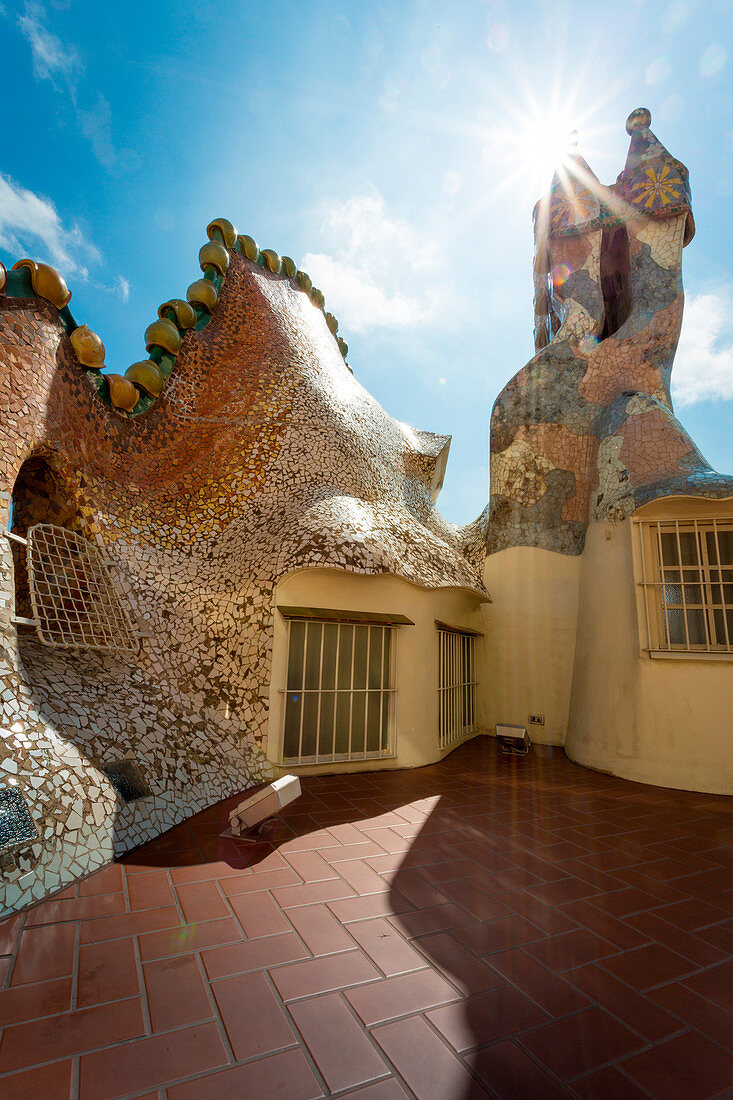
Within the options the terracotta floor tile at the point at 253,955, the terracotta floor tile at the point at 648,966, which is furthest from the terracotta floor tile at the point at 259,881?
the terracotta floor tile at the point at 648,966

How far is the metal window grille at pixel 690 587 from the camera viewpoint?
625 cm

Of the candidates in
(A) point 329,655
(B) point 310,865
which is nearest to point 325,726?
(A) point 329,655

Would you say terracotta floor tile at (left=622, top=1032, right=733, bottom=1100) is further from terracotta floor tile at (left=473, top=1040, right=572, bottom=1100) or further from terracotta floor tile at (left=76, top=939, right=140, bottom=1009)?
terracotta floor tile at (left=76, top=939, right=140, bottom=1009)

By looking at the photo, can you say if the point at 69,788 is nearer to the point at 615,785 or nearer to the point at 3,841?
the point at 3,841

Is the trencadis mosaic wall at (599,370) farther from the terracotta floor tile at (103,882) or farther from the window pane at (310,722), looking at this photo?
the terracotta floor tile at (103,882)

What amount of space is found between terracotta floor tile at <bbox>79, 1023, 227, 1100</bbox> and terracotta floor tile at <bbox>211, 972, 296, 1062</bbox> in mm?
79

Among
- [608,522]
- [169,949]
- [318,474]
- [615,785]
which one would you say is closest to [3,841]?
[169,949]

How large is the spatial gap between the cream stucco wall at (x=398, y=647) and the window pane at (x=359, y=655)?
288mm

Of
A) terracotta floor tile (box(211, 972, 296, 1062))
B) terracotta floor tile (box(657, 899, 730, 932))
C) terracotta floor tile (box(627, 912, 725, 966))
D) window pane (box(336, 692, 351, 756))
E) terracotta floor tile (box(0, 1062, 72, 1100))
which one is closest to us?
terracotta floor tile (box(0, 1062, 72, 1100))

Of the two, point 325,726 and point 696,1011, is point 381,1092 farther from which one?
point 325,726

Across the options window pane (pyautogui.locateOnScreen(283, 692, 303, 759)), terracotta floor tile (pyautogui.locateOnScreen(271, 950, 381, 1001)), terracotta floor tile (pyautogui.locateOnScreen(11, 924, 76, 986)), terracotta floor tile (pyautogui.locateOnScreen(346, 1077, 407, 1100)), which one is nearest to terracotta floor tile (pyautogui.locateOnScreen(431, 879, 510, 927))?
terracotta floor tile (pyautogui.locateOnScreen(271, 950, 381, 1001))

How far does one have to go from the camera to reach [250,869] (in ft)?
11.8

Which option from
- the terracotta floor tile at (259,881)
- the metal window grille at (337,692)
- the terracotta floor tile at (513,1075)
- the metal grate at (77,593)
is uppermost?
the metal grate at (77,593)

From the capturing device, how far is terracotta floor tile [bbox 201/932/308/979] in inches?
98.3
